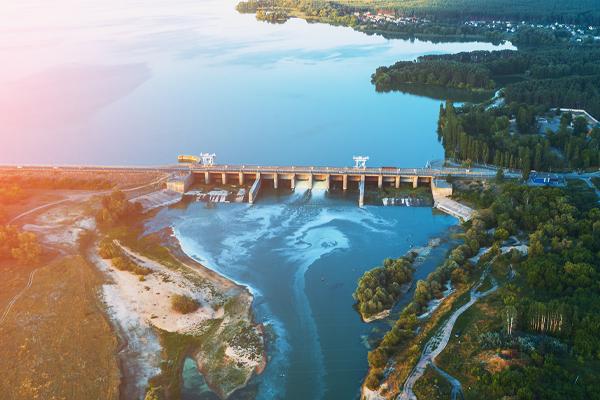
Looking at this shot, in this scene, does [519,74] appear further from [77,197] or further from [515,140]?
[77,197]

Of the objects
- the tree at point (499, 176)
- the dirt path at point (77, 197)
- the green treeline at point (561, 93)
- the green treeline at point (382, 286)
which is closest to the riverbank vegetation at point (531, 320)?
the green treeline at point (382, 286)

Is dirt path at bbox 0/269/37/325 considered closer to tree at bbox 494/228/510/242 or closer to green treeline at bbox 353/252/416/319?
green treeline at bbox 353/252/416/319

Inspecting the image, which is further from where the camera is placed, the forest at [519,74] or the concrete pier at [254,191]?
the forest at [519,74]

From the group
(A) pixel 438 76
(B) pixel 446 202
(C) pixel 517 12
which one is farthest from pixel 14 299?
(C) pixel 517 12

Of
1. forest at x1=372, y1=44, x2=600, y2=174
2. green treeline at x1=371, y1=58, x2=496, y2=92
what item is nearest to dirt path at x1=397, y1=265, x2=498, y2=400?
forest at x1=372, y1=44, x2=600, y2=174

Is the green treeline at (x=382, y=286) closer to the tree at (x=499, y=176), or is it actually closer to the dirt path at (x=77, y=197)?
the tree at (x=499, y=176)

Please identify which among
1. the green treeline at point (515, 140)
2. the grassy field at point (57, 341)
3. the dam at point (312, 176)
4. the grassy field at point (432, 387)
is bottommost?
the grassy field at point (57, 341)

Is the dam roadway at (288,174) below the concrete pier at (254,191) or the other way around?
the other way around

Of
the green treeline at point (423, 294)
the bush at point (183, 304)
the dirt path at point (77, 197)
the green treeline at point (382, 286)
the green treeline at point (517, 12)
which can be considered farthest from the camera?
the green treeline at point (517, 12)
